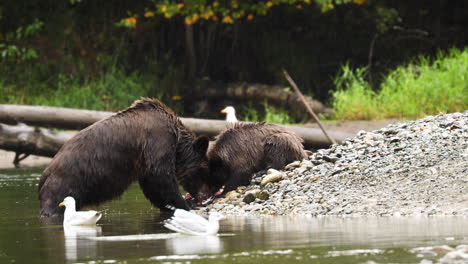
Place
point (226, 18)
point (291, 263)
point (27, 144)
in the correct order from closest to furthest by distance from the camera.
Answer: point (291, 263) < point (27, 144) < point (226, 18)

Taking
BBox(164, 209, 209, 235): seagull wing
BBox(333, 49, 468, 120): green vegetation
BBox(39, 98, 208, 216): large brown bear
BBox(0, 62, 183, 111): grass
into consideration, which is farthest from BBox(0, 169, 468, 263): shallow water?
BBox(0, 62, 183, 111): grass

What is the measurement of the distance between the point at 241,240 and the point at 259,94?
1411cm

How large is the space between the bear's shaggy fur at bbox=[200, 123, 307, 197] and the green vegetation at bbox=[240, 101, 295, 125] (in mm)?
8289

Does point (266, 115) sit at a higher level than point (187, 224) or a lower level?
higher

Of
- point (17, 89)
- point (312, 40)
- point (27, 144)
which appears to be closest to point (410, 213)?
point (27, 144)

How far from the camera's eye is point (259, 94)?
20016 mm

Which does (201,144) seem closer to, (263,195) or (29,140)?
(263,195)

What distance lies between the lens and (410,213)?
7.16 m

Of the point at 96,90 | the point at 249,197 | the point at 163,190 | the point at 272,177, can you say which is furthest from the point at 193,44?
the point at 163,190

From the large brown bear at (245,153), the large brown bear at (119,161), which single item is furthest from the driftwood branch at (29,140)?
the large brown bear at (119,161)

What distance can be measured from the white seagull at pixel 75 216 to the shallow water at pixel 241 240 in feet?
0.25

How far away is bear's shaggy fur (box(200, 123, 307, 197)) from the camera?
30.2 feet

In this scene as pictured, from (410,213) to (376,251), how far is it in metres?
2.06

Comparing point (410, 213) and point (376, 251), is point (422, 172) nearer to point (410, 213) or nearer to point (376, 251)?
point (410, 213)
